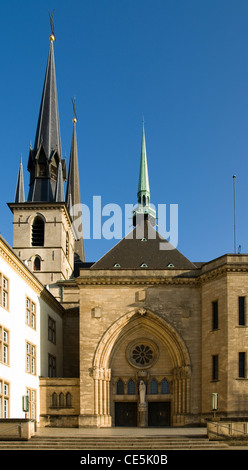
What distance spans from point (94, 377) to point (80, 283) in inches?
236

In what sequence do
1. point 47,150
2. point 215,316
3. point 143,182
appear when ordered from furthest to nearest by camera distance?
point 143,182, point 47,150, point 215,316

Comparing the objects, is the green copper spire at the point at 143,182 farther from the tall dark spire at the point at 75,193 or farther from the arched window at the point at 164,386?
the arched window at the point at 164,386

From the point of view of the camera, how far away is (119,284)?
42688mm

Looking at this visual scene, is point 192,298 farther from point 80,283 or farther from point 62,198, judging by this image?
point 62,198

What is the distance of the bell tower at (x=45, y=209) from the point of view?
59.5m

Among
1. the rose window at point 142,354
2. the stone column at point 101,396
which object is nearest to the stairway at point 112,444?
the stone column at point 101,396

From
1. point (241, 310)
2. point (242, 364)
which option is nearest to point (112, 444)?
point (242, 364)

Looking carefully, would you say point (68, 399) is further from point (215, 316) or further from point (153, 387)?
point (215, 316)

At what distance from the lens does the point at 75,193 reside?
8188 centimetres

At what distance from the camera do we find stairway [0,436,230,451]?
25.1 m

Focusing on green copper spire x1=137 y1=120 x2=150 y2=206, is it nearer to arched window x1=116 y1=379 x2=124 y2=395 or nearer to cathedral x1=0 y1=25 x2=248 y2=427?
cathedral x1=0 y1=25 x2=248 y2=427

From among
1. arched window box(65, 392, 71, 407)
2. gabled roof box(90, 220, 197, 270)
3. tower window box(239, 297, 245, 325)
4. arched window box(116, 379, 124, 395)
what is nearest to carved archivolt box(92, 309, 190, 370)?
arched window box(116, 379, 124, 395)

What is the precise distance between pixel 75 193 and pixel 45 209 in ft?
71.4
